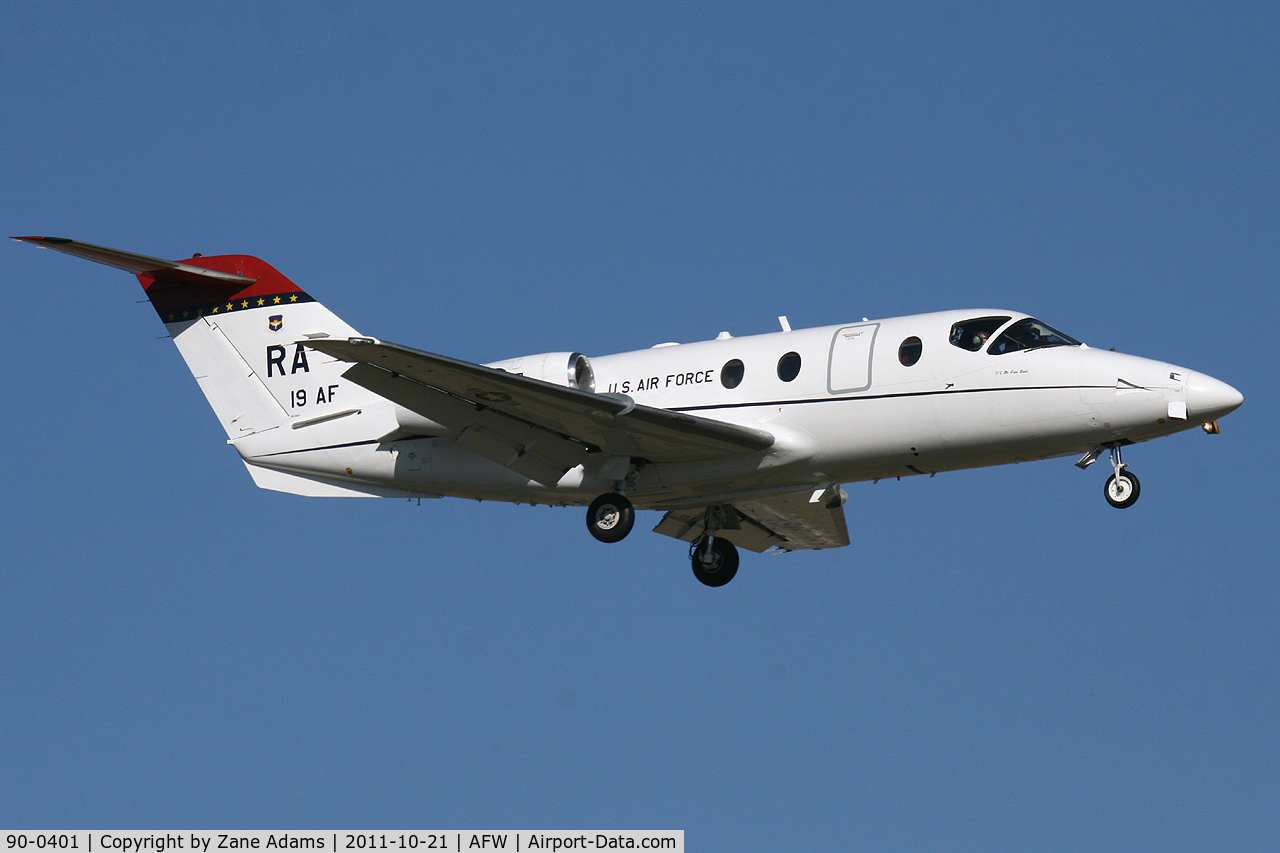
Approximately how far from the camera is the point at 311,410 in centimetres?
2202

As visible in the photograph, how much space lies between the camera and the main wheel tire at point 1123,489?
17.9 m

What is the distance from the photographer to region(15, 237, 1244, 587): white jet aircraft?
18406 millimetres

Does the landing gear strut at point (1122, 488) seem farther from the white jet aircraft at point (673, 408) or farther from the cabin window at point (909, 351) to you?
the cabin window at point (909, 351)

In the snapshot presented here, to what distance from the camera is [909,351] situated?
62.4ft

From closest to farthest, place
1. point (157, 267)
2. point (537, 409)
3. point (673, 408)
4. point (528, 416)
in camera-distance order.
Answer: point (537, 409) → point (528, 416) → point (673, 408) → point (157, 267)

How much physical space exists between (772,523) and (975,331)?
16.9 ft

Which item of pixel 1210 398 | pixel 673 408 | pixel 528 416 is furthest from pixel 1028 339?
pixel 528 416

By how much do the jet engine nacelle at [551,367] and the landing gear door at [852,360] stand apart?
126 inches

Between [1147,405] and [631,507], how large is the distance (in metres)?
6.45

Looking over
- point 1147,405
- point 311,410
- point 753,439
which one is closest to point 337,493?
point 311,410

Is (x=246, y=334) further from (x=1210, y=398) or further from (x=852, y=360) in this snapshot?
(x=1210, y=398)
